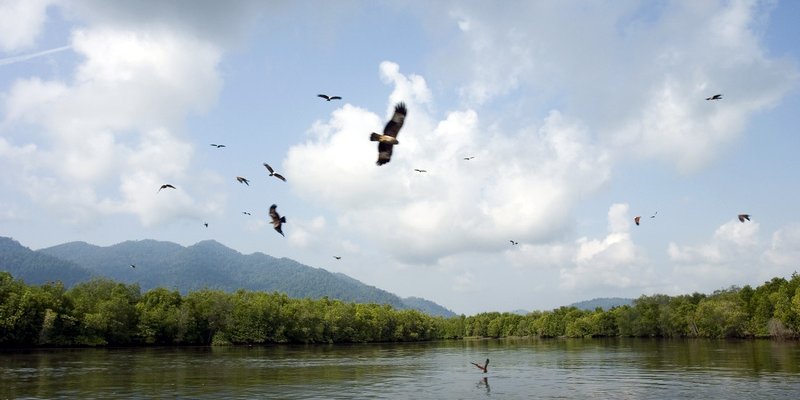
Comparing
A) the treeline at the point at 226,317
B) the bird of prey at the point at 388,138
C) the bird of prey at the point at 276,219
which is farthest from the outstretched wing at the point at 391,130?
the treeline at the point at 226,317

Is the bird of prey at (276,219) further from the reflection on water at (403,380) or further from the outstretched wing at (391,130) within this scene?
the reflection on water at (403,380)

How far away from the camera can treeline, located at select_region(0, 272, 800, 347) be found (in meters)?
106

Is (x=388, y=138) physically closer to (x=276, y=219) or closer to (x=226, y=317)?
(x=276, y=219)

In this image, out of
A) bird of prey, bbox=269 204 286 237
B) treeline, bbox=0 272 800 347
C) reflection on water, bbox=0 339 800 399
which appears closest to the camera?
bird of prey, bbox=269 204 286 237

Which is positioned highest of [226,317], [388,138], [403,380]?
[388,138]

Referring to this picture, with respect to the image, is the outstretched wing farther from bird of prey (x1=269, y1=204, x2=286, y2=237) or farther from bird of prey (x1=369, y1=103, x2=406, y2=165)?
bird of prey (x1=269, y1=204, x2=286, y2=237)

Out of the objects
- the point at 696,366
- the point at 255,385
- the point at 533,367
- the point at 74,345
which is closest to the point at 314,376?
the point at 255,385

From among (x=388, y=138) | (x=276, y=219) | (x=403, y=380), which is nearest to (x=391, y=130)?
(x=388, y=138)

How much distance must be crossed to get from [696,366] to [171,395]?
49.2m

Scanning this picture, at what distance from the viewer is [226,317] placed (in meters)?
142

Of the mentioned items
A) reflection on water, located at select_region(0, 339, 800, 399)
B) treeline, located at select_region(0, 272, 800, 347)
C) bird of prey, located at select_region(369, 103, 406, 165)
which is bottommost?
reflection on water, located at select_region(0, 339, 800, 399)

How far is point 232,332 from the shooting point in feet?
472

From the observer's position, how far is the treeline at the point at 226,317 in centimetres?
10644

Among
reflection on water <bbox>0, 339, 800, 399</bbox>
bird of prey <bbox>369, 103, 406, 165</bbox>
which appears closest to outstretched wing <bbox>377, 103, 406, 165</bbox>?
bird of prey <bbox>369, 103, 406, 165</bbox>
